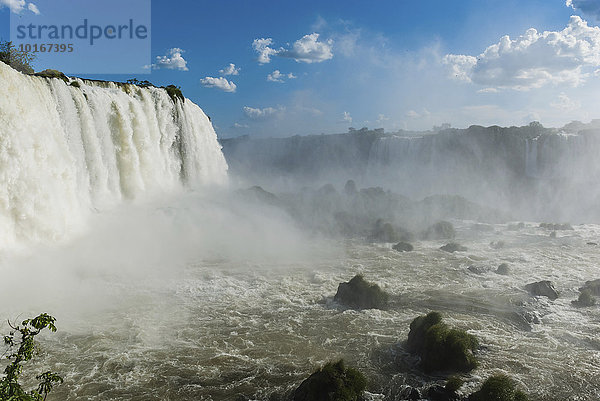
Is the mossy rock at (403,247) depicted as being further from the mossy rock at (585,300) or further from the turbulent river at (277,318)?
the mossy rock at (585,300)

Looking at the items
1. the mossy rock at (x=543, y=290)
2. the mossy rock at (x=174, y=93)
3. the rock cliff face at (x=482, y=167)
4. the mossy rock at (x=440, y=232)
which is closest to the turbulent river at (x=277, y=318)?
the mossy rock at (x=543, y=290)

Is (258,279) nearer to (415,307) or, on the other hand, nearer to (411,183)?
(415,307)

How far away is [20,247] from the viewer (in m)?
13.4

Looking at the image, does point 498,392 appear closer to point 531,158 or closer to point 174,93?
point 174,93

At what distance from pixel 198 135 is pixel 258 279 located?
18.1 meters

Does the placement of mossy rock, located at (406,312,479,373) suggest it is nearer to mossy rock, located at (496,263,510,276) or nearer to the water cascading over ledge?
mossy rock, located at (496,263,510,276)

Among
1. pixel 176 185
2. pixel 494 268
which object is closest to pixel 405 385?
pixel 494 268

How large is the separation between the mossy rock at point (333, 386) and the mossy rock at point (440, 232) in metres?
15.3

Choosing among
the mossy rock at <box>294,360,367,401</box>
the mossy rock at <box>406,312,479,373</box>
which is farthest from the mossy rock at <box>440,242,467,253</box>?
the mossy rock at <box>294,360,367,401</box>

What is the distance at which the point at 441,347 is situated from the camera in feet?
27.2

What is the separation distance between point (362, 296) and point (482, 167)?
36.1 m

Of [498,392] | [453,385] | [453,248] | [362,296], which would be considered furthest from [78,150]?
[498,392]

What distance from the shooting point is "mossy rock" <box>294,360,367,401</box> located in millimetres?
6916

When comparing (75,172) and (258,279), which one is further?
(75,172)
